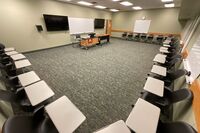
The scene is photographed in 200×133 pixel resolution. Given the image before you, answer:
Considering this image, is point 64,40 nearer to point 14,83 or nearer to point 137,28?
point 14,83

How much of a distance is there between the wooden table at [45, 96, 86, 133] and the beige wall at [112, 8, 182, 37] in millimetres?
10259

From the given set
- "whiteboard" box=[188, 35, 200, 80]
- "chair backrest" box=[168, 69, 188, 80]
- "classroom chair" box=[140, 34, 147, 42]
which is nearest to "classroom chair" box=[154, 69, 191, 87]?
"chair backrest" box=[168, 69, 188, 80]

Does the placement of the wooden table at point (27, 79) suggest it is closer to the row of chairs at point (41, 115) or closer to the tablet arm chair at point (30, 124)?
the row of chairs at point (41, 115)

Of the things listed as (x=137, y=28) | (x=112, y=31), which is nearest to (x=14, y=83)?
(x=137, y=28)

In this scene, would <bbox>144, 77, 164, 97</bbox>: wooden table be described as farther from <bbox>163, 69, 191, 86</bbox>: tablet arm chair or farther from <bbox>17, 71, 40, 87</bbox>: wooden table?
<bbox>17, 71, 40, 87</bbox>: wooden table

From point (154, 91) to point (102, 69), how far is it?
7.91 ft

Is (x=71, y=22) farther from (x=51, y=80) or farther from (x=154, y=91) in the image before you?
(x=154, y=91)

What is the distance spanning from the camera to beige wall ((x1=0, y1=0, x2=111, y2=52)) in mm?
4652

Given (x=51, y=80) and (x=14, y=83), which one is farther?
(x=51, y=80)

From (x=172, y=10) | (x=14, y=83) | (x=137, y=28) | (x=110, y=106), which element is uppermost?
(x=172, y=10)

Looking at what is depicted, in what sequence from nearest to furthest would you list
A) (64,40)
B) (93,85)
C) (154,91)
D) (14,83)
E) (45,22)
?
1. (154,91)
2. (14,83)
3. (93,85)
4. (45,22)
5. (64,40)

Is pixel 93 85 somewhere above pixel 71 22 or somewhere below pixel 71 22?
below

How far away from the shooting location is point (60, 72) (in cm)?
361

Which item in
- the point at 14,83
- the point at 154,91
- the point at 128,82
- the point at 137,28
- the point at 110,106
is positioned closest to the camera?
the point at 154,91
